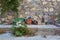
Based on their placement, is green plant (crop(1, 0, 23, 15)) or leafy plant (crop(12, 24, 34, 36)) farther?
green plant (crop(1, 0, 23, 15))

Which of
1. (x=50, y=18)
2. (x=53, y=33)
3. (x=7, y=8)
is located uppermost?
(x=7, y=8)

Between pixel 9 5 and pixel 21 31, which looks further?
pixel 9 5

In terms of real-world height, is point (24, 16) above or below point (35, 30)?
above

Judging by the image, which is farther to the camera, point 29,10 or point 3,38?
point 29,10

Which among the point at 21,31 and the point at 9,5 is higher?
the point at 9,5

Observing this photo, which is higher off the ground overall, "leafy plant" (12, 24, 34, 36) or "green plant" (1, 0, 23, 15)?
"green plant" (1, 0, 23, 15)

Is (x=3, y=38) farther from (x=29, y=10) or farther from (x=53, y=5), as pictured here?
(x=53, y=5)

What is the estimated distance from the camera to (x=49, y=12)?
5.00m

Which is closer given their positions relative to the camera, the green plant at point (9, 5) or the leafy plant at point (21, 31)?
the leafy plant at point (21, 31)

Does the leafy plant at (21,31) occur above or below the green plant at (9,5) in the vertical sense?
below

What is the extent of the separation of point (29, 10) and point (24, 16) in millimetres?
228

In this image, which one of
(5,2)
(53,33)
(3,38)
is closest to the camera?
(3,38)

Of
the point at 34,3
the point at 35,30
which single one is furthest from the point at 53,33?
the point at 34,3

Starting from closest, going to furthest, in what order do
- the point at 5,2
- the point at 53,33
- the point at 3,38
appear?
1. the point at 3,38
2. the point at 53,33
3. the point at 5,2
